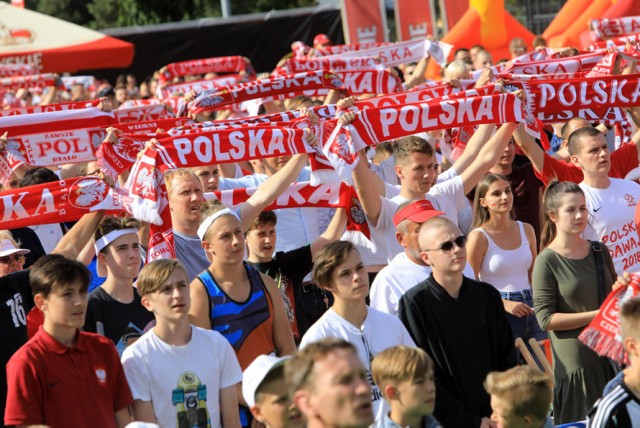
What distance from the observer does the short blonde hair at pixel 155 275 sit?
551 cm

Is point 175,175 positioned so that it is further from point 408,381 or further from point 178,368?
point 408,381

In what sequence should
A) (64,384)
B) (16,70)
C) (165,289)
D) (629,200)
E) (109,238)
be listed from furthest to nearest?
1. (16,70)
2. (629,200)
3. (109,238)
4. (165,289)
5. (64,384)

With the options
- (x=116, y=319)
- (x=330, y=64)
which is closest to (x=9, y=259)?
(x=116, y=319)

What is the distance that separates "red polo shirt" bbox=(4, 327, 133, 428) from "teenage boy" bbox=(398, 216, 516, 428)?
1480 mm

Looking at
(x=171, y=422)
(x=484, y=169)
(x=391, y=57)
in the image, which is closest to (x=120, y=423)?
(x=171, y=422)

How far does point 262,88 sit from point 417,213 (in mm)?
4022

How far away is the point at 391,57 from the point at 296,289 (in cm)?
693

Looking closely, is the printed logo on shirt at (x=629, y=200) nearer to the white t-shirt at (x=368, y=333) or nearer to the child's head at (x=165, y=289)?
the white t-shirt at (x=368, y=333)

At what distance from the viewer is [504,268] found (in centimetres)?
755

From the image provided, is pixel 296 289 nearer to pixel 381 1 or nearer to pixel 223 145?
pixel 223 145

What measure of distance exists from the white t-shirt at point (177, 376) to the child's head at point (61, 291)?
0.37 m

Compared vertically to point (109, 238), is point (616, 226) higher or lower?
lower

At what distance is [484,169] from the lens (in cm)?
753

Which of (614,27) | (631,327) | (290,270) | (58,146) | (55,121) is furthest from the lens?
(614,27)
